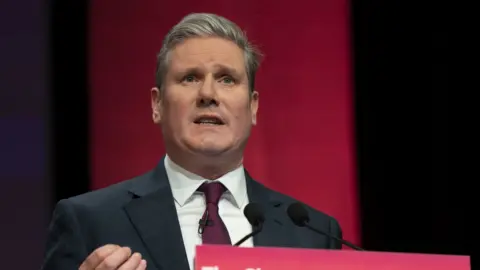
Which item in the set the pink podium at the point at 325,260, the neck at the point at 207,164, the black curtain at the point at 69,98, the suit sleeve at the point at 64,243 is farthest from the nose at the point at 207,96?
the black curtain at the point at 69,98

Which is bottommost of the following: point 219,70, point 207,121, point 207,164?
point 207,164

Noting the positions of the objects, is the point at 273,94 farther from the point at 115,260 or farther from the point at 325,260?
the point at 115,260

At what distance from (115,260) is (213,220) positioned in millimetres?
422

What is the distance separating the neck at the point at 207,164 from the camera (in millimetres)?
2053

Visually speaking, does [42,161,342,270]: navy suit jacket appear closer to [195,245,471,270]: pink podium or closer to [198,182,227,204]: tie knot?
[198,182,227,204]: tie knot

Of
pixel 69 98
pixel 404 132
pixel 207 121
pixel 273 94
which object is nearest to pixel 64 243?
pixel 207 121

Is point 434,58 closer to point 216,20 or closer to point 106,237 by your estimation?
point 216,20

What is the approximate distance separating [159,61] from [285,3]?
3.53 feet

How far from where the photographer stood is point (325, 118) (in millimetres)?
3092

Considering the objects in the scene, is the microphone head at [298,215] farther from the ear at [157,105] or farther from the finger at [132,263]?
the ear at [157,105]

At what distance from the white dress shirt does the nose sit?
0.64 ft

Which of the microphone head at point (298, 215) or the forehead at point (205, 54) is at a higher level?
the forehead at point (205, 54)

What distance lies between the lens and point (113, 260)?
5.13 feet

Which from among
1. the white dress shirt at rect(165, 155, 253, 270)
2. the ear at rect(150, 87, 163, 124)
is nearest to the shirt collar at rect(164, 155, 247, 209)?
the white dress shirt at rect(165, 155, 253, 270)
